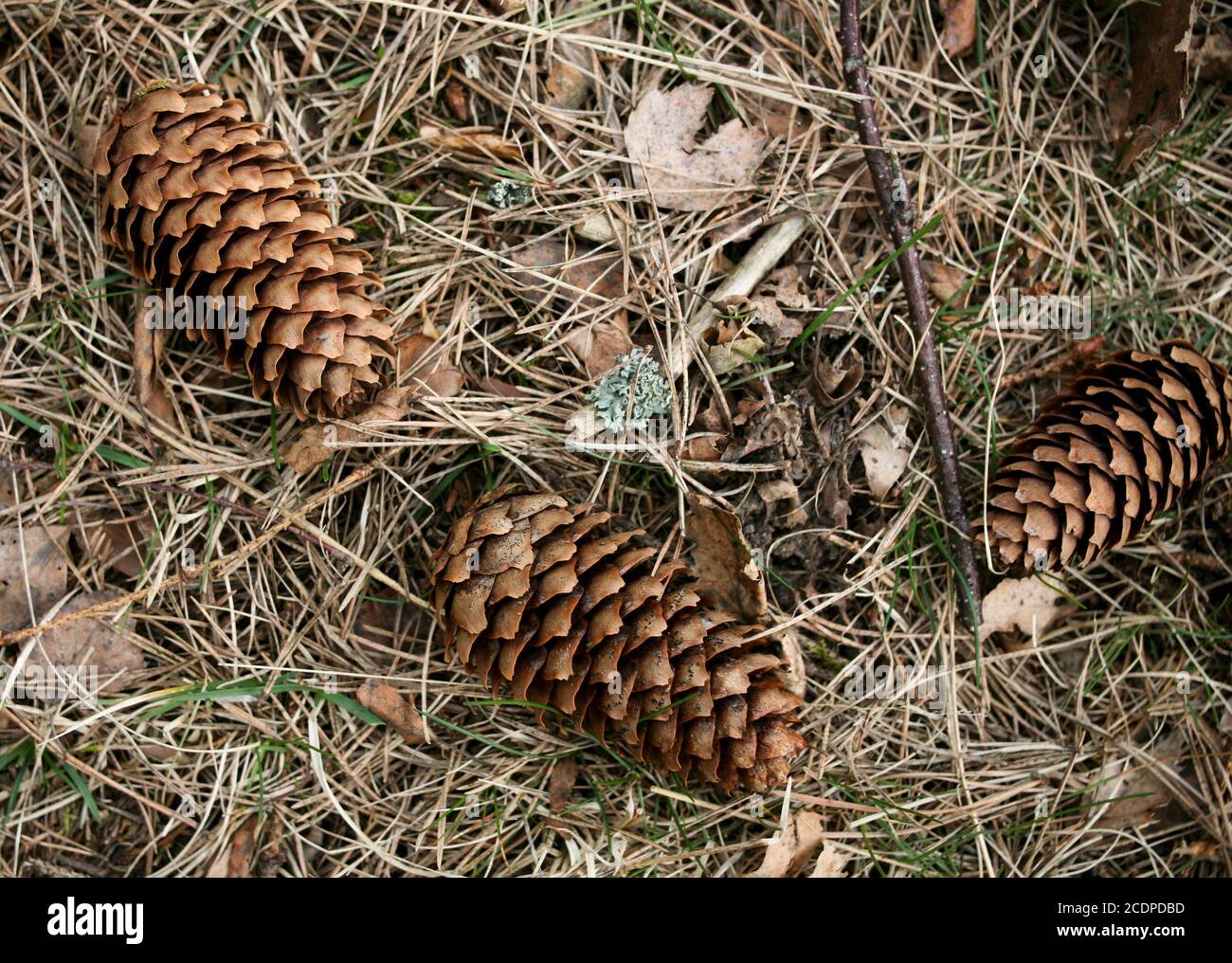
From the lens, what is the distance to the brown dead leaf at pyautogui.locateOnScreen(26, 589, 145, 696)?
7.13ft

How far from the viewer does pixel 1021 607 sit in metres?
2.33

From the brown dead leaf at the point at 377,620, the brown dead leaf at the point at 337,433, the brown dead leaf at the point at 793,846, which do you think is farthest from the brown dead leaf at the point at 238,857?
the brown dead leaf at the point at 793,846

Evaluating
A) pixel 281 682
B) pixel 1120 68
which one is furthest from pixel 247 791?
pixel 1120 68

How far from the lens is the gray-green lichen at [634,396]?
7.18ft

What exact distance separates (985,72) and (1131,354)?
32.1 inches

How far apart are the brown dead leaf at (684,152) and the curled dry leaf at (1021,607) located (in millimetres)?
1182

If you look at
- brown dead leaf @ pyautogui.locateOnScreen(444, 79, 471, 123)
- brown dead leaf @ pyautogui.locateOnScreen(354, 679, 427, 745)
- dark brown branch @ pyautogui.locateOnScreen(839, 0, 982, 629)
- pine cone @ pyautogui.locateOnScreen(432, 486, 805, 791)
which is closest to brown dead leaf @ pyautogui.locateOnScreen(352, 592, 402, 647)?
brown dead leaf @ pyautogui.locateOnScreen(354, 679, 427, 745)

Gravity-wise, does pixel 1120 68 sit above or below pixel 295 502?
above

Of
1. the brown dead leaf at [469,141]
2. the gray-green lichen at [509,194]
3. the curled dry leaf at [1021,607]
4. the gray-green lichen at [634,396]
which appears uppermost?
the brown dead leaf at [469,141]

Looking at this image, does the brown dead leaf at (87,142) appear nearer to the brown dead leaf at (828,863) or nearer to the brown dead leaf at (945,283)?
the brown dead leaf at (945,283)
